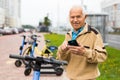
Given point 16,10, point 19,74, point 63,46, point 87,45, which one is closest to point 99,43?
point 87,45

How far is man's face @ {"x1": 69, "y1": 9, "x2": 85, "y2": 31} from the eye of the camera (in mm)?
3113

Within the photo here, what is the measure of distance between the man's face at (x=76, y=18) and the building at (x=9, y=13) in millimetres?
114462

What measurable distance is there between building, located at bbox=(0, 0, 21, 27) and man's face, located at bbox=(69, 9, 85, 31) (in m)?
114

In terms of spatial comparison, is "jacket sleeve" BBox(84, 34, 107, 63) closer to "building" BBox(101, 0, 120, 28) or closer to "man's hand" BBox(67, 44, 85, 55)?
"man's hand" BBox(67, 44, 85, 55)

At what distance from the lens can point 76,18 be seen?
10.2ft

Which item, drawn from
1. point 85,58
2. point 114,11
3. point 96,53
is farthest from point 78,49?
point 114,11

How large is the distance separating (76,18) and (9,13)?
156 m

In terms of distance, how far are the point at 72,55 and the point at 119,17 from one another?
12668 cm

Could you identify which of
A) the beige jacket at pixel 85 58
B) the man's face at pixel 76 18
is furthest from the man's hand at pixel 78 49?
the man's face at pixel 76 18

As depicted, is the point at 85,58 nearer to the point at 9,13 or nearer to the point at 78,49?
the point at 78,49

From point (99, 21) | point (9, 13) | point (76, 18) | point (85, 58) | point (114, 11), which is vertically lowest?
point (9, 13)

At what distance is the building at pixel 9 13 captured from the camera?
126 meters

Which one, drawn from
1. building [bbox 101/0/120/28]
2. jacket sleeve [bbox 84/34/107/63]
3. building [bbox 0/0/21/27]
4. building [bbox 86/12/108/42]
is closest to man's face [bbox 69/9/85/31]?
jacket sleeve [bbox 84/34/107/63]

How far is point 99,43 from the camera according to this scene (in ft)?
10.1
